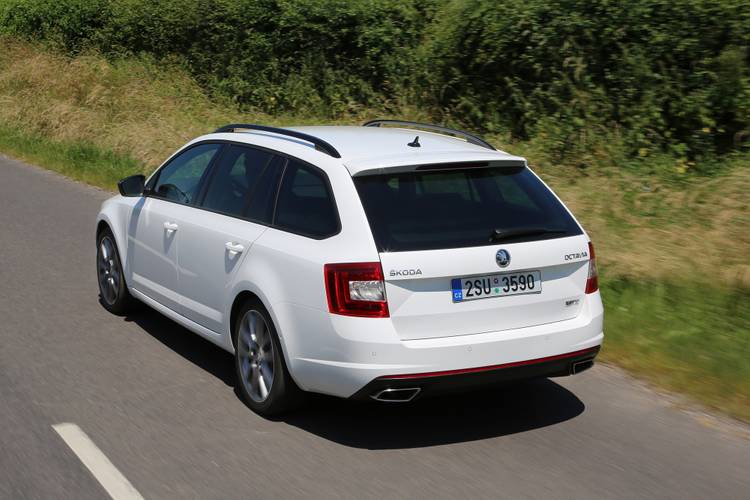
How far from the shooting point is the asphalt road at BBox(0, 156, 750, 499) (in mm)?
4699

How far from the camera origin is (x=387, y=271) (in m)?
4.96

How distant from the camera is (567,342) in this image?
5.37 metres

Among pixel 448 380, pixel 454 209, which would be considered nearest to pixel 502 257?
pixel 454 209

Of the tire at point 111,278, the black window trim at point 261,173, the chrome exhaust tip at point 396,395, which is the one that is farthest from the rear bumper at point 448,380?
the tire at point 111,278

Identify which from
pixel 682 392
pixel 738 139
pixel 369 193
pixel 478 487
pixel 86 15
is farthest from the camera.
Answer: pixel 86 15

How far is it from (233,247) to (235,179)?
639mm

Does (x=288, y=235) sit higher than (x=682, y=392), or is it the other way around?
(x=288, y=235)

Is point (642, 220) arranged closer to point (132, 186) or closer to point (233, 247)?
point (132, 186)

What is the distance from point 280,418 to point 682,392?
2467 mm

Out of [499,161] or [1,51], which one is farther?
[1,51]

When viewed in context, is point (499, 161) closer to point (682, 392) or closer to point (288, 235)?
point (288, 235)

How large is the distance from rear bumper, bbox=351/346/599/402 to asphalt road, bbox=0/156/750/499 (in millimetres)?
343

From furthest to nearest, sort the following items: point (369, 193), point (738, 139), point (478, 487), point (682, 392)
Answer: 1. point (738, 139)
2. point (682, 392)
3. point (369, 193)
4. point (478, 487)

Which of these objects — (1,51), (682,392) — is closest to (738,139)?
(682,392)
